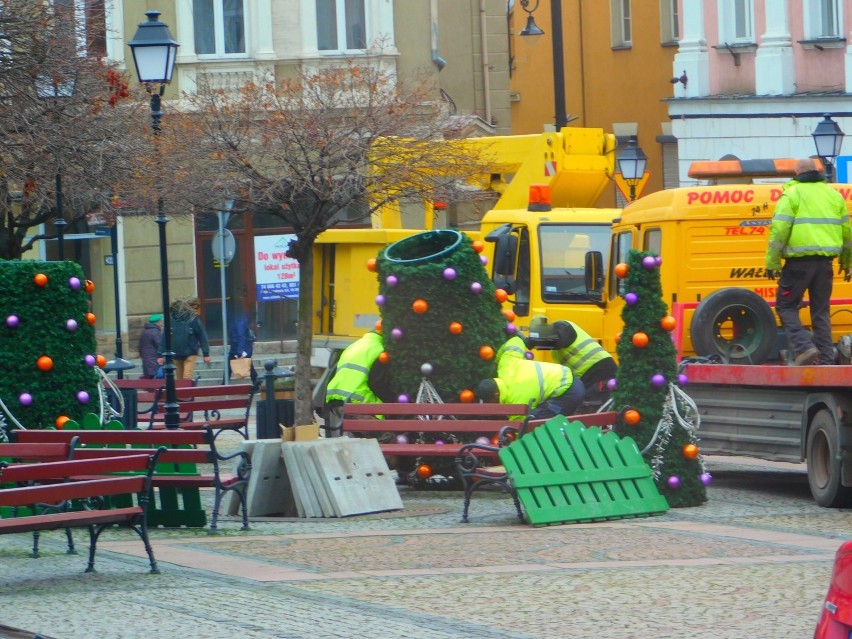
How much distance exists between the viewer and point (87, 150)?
21172mm

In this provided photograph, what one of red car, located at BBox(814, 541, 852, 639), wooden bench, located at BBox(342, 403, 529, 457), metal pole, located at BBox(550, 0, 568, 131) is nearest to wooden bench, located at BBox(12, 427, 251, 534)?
wooden bench, located at BBox(342, 403, 529, 457)

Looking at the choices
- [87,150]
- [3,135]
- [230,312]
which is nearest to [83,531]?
[3,135]

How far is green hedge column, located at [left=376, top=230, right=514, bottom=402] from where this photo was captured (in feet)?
50.0

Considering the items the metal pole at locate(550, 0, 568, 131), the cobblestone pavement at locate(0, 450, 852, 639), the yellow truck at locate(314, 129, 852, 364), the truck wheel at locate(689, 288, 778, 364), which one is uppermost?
the metal pole at locate(550, 0, 568, 131)

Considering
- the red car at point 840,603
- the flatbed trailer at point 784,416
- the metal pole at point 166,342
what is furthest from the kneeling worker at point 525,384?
the red car at point 840,603

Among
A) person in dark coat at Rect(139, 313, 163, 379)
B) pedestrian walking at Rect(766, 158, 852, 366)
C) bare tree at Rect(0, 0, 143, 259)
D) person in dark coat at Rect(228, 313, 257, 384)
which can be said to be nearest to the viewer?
pedestrian walking at Rect(766, 158, 852, 366)

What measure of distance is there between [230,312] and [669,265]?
63.5ft

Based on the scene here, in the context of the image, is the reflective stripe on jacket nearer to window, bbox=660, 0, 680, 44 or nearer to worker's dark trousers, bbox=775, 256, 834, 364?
worker's dark trousers, bbox=775, 256, 834, 364

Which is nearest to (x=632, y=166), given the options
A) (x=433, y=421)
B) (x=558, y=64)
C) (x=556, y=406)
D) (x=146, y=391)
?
(x=558, y=64)

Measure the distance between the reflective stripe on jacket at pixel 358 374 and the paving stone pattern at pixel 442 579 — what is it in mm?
1562

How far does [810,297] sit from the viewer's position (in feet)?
49.7

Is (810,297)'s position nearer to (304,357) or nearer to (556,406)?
(556,406)

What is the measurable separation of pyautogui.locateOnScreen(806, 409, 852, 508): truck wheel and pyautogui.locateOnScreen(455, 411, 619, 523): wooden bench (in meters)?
1.61

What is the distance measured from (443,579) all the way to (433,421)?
14.6 feet
